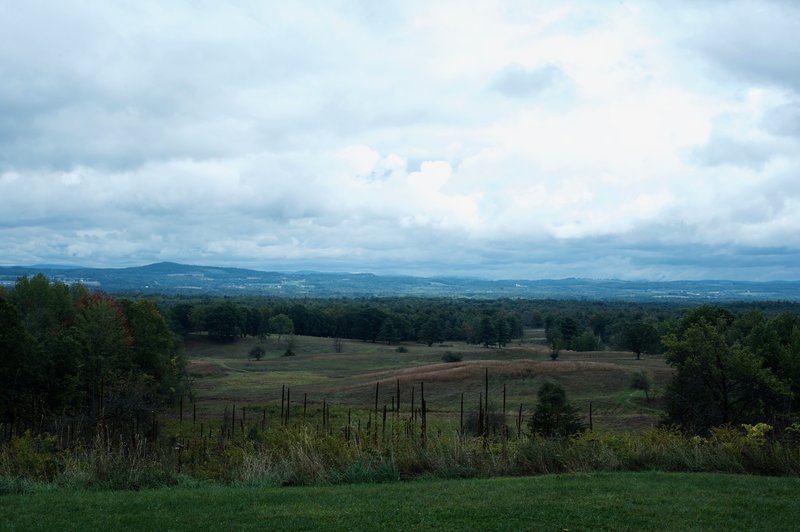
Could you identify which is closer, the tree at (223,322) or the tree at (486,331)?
the tree at (223,322)

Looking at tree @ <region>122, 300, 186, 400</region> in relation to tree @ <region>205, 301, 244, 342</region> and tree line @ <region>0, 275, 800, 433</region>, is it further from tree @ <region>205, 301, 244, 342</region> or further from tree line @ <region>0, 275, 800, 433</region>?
tree @ <region>205, 301, 244, 342</region>

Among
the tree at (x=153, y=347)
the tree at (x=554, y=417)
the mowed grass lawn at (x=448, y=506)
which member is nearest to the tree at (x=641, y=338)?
the tree at (x=554, y=417)

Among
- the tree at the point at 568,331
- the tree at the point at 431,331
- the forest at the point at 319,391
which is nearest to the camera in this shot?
the forest at the point at 319,391

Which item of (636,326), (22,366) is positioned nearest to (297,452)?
(22,366)

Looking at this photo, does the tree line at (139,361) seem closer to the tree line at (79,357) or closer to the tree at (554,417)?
the tree line at (79,357)

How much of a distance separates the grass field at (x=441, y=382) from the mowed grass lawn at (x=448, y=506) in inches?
1092

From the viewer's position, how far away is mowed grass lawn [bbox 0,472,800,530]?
765 centimetres

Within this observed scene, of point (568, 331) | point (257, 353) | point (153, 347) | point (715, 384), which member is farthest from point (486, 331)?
point (715, 384)

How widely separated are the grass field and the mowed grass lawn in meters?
27.7

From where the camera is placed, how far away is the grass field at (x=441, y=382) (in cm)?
5280

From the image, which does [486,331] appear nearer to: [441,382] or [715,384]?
[441,382]

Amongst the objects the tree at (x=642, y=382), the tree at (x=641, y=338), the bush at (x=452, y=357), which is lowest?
the bush at (x=452, y=357)

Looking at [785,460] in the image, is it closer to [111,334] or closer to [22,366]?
[22,366]

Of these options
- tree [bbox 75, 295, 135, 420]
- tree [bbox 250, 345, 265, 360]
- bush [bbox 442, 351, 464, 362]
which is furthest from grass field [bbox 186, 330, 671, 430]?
tree [bbox 75, 295, 135, 420]
